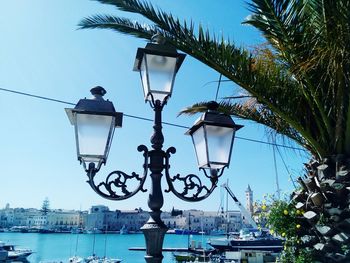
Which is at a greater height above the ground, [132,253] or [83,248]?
[132,253]

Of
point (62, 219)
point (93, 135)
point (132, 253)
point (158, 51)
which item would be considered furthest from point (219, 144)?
point (62, 219)

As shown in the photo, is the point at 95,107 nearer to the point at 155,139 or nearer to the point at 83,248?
the point at 155,139

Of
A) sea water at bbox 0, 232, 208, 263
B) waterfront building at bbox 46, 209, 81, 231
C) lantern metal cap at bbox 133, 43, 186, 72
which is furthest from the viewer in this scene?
waterfront building at bbox 46, 209, 81, 231

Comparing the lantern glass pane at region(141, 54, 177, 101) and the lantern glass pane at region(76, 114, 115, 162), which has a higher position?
the lantern glass pane at region(141, 54, 177, 101)

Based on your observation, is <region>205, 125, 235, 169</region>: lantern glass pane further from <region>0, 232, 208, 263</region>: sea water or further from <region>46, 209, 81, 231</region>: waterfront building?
<region>46, 209, 81, 231</region>: waterfront building

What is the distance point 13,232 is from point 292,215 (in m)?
130

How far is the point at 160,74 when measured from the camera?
111 inches

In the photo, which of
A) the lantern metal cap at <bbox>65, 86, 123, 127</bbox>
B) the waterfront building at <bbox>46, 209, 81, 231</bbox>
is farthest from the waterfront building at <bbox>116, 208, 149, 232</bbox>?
the lantern metal cap at <bbox>65, 86, 123, 127</bbox>

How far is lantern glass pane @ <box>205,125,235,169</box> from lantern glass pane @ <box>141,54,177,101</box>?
490 millimetres

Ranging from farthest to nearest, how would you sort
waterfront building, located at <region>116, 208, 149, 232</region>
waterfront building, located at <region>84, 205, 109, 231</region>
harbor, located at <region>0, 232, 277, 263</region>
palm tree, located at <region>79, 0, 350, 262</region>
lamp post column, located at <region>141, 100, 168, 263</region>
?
waterfront building, located at <region>84, 205, 109, 231</region>
waterfront building, located at <region>116, 208, 149, 232</region>
harbor, located at <region>0, 232, 277, 263</region>
palm tree, located at <region>79, 0, 350, 262</region>
lamp post column, located at <region>141, 100, 168, 263</region>

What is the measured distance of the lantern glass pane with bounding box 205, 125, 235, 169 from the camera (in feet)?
9.16

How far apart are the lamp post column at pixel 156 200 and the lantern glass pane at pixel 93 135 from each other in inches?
A: 16.1

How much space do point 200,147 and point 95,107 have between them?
0.97 metres

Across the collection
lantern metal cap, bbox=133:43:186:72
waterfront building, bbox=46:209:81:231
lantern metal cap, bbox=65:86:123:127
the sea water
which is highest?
lantern metal cap, bbox=133:43:186:72
